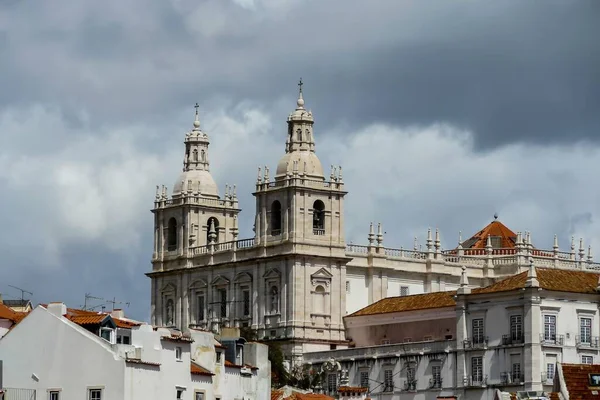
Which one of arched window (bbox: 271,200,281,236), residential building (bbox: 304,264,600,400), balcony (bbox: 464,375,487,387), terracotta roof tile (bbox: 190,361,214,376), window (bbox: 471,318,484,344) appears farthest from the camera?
arched window (bbox: 271,200,281,236)

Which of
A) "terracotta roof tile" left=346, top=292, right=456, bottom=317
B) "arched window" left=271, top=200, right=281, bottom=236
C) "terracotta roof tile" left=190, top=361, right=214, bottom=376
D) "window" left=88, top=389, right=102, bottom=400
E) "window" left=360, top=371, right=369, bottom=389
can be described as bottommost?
"window" left=88, top=389, right=102, bottom=400

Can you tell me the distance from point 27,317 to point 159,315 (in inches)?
3439

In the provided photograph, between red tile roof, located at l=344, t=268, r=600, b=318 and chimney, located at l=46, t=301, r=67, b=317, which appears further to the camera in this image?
red tile roof, located at l=344, t=268, r=600, b=318

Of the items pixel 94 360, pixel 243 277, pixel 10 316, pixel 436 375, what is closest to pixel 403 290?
pixel 243 277

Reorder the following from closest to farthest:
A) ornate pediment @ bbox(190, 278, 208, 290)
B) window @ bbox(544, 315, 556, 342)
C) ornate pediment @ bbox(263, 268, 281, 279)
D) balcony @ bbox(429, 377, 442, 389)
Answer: window @ bbox(544, 315, 556, 342) → balcony @ bbox(429, 377, 442, 389) → ornate pediment @ bbox(263, 268, 281, 279) → ornate pediment @ bbox(190, 278, 208, 290)

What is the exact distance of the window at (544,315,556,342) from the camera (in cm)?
15200

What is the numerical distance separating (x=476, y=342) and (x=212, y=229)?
39887mm

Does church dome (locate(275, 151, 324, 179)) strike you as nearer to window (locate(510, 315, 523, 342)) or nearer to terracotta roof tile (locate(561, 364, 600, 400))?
window (locate(510, 315, 523, 342))

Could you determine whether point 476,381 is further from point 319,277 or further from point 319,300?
point 319,277

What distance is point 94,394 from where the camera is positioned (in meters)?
96.4

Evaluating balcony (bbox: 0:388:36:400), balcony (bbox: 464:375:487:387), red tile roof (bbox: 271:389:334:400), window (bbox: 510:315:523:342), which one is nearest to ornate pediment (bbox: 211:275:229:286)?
balcony (bbox: 464:375:487:387)

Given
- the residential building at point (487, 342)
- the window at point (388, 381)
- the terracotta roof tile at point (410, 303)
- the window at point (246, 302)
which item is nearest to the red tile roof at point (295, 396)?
the residential building at point (487, 342)

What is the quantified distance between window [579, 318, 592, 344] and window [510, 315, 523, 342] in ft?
13.1

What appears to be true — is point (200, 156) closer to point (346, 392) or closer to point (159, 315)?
point (159, 315)
